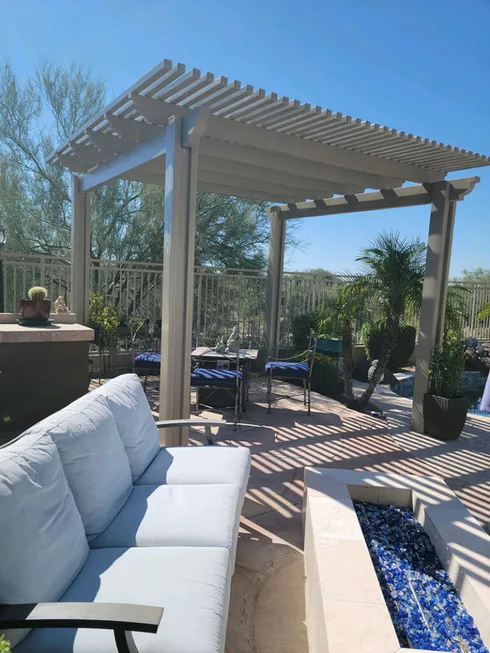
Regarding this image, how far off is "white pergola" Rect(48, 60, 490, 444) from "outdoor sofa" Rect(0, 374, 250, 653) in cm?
156

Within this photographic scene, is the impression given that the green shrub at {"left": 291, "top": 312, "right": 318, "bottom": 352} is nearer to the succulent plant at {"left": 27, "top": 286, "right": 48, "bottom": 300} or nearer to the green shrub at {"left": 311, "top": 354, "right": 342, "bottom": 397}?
the green shrub at {"left": 311, "top": 354, "right": 342, "bottom": 397}

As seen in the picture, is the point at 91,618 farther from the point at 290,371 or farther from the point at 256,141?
the point at 290,371

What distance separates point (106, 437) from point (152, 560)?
0.61m

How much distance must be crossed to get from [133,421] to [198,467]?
1.43ft

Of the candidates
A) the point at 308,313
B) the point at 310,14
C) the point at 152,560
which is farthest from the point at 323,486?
the point at 310,14

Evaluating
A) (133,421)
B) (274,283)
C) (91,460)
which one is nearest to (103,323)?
(274,283)

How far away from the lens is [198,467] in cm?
257

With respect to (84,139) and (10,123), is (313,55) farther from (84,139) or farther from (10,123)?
(10,123)

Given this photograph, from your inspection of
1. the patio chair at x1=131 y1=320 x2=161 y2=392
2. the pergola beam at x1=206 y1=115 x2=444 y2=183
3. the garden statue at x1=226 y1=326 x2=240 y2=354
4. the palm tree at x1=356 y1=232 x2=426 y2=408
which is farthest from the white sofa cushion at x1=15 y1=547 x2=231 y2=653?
the palm tree at x1=356 y1=232 x2=426 y2=408

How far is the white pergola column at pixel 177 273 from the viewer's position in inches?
143

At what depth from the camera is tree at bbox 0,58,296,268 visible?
29.3 ft

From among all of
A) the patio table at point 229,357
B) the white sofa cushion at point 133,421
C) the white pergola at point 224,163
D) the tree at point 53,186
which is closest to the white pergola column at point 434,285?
the white pergola at point 224,163

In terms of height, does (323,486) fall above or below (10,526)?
below

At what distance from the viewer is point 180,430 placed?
12.5 ft
